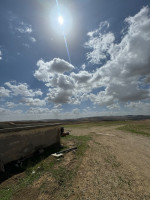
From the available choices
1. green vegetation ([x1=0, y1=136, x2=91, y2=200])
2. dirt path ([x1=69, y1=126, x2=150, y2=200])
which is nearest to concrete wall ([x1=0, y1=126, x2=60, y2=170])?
green vegetation ([x1=0, y1=136, x2=91, y2=200])

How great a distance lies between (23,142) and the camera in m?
7.12

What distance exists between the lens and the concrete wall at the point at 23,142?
6113 millimetres

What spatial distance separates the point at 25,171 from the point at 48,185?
79.0 inches

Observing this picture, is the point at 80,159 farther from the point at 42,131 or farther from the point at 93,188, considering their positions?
the point at 42,131

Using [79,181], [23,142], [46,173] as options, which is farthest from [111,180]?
[23,142]

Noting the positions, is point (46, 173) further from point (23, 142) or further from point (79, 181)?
point (23, 142)

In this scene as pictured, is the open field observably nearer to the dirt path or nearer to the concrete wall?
the dirt path

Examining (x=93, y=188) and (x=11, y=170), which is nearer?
(x=93, y=188)

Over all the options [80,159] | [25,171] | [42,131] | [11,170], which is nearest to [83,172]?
[80,159]

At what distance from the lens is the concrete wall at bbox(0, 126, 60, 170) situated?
6113 mm

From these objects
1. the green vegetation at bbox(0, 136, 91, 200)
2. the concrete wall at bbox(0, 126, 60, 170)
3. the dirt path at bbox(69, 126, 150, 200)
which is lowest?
the dirt path at bbox(69, 126, 150, 200)

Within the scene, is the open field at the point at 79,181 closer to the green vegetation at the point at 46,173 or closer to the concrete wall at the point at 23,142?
the green vegetation at the point at 46,173

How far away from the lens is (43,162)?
6.95 metres

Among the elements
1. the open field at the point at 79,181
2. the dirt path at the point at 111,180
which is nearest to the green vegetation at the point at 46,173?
the open field at the point at 79,181
